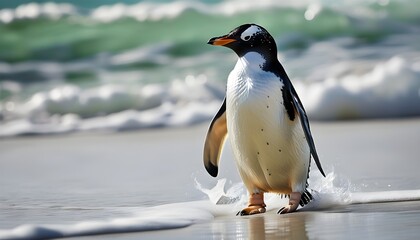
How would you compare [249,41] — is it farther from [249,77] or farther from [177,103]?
[177,103]

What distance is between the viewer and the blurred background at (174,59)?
10.8 meters

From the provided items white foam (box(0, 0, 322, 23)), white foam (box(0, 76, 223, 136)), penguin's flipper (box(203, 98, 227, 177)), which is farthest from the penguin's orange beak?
white foam (box(0, 0, 322, 23))

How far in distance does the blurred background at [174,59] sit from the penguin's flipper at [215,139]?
537 cm

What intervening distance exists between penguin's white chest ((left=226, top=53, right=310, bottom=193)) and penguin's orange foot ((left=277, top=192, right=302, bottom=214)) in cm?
3

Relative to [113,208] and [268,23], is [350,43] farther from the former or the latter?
[113,208]

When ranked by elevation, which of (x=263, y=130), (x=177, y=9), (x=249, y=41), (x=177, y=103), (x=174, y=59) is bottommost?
(x=263, y=130)

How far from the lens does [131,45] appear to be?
49.4ft

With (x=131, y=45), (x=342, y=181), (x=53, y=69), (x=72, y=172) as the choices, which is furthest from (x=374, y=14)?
(x=342, y=181)

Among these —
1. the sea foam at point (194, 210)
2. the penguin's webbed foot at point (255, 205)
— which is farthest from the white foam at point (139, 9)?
the penguin's webbed foot at point (255, 205)

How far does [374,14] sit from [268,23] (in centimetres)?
132

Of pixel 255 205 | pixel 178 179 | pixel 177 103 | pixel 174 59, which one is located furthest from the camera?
pixel 174 59

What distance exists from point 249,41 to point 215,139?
486 mm

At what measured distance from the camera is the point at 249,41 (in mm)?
4305

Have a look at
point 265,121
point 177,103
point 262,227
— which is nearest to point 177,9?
point 177,103
